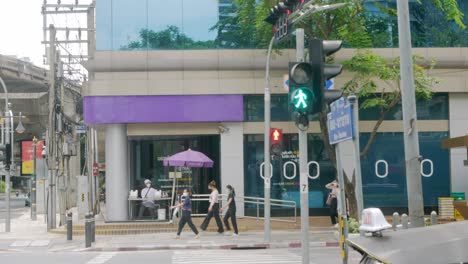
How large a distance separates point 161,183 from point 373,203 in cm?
855

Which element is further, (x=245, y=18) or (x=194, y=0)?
(x=194, y=0)

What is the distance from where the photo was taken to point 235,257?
57.4 ft

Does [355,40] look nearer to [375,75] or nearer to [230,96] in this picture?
[375,75]

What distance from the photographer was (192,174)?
91.9 ft

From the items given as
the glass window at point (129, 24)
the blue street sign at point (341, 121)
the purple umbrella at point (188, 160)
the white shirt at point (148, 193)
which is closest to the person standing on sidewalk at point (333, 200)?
the purple umbrella at point (188, 160)

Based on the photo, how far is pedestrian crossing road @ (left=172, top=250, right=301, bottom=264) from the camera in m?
16.4

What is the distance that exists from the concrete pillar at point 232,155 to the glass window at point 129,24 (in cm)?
471

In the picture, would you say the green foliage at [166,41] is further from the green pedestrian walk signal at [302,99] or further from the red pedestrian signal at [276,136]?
the green pedestrian walk signal at [302,99]

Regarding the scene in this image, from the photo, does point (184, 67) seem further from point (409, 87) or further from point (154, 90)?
point (409, 87)

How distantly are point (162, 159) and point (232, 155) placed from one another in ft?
10.1

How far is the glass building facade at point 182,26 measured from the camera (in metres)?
26.4

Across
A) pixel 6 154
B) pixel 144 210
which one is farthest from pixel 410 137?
pixel 6 154

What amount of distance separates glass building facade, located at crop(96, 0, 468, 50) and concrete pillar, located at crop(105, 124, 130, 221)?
10.8 feet

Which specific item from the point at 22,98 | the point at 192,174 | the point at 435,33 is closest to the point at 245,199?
the point at 192,174
